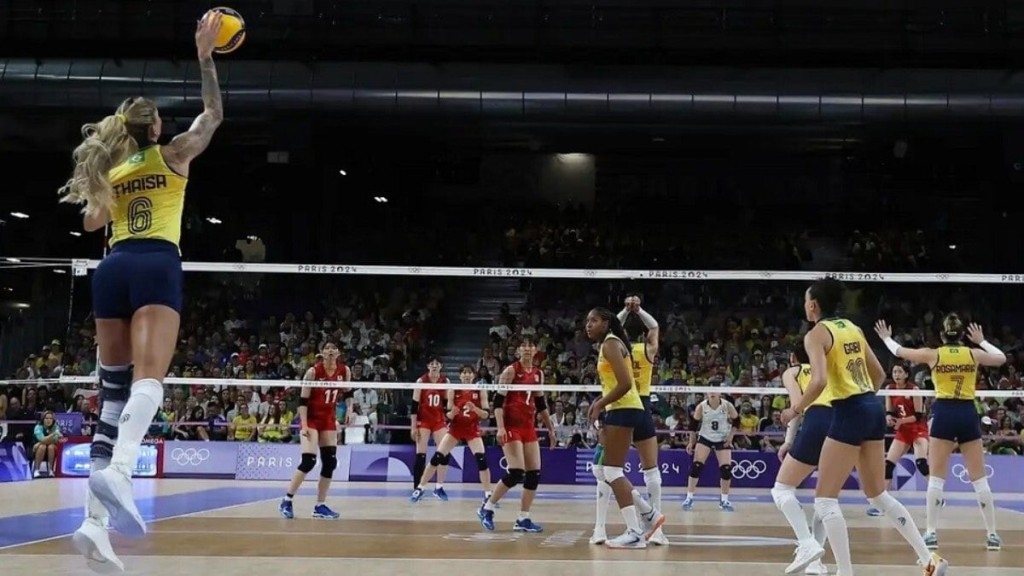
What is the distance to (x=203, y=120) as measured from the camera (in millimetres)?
4668

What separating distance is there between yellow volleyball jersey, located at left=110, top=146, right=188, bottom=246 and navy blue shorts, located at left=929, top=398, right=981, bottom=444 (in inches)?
287

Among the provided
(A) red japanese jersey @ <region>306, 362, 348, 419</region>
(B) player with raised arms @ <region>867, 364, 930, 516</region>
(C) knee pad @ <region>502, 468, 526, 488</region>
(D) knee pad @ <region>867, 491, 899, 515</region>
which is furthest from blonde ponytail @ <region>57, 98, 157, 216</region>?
(B) player with raised arms @ <region>867, 364, 930, 516</region>

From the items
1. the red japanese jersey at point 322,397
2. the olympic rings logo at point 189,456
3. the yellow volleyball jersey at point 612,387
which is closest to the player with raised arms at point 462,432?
the red japanese jersey at point 322,397

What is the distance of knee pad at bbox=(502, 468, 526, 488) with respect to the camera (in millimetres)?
10188

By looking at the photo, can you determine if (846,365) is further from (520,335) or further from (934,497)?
(520,335)

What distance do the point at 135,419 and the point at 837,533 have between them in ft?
13.8

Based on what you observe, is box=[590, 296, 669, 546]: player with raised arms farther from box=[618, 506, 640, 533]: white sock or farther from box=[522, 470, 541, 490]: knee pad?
box=[522, 470, 541, 490]: knee pad

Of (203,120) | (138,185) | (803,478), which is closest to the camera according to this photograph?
(138,185)

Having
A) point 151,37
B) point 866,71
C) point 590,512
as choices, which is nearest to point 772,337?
point 866,71

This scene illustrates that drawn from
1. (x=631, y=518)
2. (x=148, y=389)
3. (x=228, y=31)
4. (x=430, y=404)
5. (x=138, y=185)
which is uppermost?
(x=228, y=31)

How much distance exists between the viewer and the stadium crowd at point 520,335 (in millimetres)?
19719

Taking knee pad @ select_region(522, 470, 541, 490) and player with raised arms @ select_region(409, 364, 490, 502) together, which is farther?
player with raised arms @ select_region(409, 364, 490, 502)

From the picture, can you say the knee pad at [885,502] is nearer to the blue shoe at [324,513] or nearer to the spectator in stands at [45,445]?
the blue shoe at [324,513]

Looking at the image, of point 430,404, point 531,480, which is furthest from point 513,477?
point 430,404
